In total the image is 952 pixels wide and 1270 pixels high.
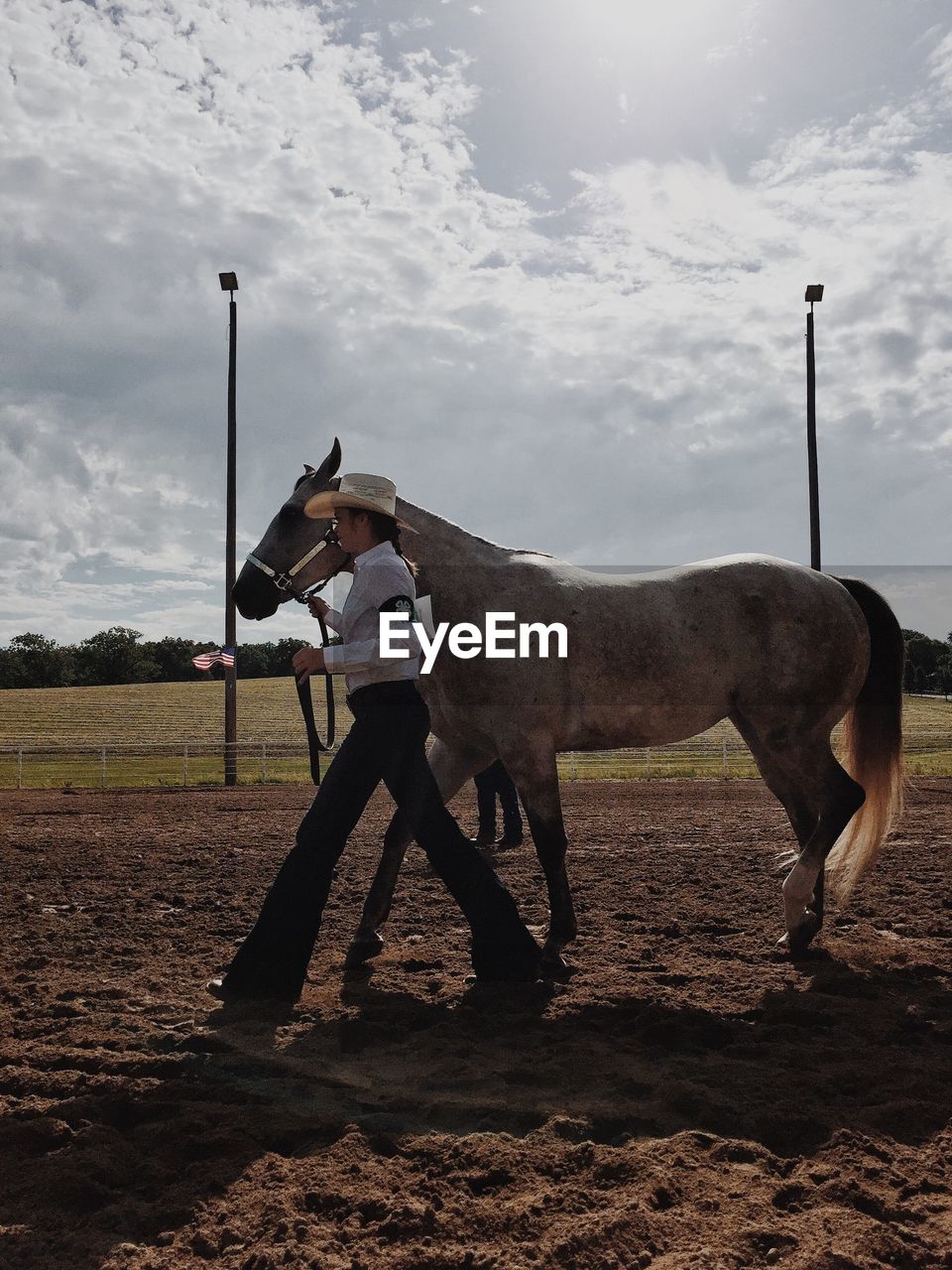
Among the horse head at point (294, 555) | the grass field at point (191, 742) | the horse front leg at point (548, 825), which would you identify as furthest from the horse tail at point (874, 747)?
the grass field at point (191, 742)

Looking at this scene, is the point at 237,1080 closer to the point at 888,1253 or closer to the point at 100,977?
the point at 100,977

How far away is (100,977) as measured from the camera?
4262 mm

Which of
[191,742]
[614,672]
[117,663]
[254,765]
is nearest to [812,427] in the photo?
[191,742]

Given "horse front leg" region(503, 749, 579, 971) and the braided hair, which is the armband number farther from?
"horse front leg" region(503, 749, 579, 971)

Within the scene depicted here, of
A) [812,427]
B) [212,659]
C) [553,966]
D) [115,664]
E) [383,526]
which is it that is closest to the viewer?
[383,526]

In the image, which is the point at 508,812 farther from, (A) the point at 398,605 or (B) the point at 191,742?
(B) the point at 191,742

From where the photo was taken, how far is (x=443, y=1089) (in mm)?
2928

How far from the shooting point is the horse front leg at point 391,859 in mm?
4504

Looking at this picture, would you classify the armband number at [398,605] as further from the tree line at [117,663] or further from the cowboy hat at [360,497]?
the tree line at [117,663]

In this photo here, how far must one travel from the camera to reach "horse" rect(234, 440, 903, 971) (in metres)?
4.48

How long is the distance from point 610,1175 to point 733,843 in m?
6.84

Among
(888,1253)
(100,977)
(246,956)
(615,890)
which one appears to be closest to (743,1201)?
(888,1253)

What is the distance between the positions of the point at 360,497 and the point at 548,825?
1.78 metres

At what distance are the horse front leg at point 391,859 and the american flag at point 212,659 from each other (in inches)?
450
